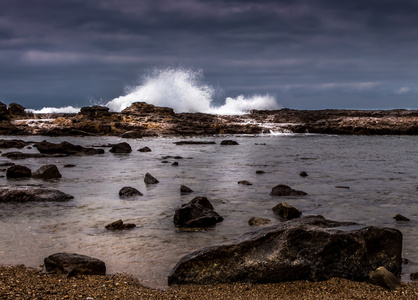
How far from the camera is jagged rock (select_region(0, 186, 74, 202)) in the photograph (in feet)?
29.5

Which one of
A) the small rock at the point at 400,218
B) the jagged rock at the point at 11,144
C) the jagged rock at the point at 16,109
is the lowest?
the small rock at the point at 400,218

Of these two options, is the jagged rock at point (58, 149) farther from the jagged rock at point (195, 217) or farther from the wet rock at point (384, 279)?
the wet rock at point (384, 279)

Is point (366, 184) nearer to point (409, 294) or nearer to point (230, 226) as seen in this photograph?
point (230, 226)

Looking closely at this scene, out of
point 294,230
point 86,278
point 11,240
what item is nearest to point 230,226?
point 294,230

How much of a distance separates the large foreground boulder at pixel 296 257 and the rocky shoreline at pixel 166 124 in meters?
39.0

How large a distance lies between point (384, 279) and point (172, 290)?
7.69 ft

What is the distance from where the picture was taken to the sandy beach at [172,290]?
4.09 metres

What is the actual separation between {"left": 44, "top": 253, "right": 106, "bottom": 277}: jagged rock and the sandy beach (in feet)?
0.34

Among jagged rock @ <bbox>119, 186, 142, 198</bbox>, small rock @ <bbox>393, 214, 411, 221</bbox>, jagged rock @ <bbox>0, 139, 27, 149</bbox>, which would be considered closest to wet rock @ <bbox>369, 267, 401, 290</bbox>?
small rock @ <bbox>393, 214, 411, 221</bbox>

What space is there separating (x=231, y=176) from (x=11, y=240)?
878 centimetres

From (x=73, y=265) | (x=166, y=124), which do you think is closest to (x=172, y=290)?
(x=73, y=265)

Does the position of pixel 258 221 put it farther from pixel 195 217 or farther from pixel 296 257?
pixel 296 257

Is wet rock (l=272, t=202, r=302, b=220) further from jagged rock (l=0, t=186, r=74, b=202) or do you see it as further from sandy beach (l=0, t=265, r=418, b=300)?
jagged rock (l=0, t=186, r=74, b=202)

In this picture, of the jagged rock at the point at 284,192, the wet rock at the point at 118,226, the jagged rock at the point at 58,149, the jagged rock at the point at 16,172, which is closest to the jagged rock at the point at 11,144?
the jagged rock at the point at 58,149
